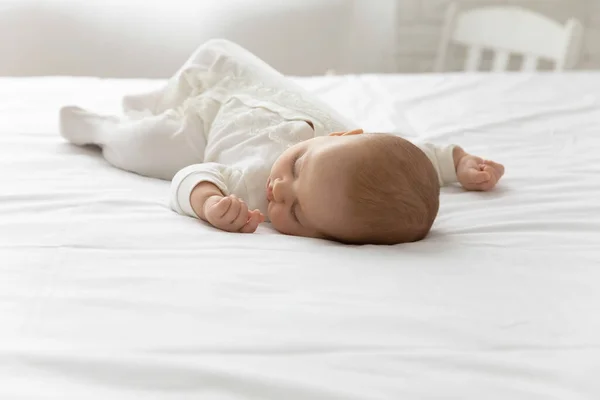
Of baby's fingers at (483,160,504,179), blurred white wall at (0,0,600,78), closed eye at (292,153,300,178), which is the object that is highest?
closed eye at (292,153,300,178)

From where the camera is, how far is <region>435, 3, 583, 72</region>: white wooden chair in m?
2.18

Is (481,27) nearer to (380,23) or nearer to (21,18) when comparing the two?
(380,23)

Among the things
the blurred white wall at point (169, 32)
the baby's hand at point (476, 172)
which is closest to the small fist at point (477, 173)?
the baby's hand at point (476, 172)

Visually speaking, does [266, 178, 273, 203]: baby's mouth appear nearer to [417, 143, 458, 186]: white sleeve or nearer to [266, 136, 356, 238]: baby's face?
[266, 136, 356, 238]: baby's face

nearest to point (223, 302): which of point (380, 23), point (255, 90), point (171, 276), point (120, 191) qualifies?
point (171, 276)

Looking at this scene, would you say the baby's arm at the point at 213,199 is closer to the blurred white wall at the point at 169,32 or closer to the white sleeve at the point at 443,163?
the white sleeve at the point at 443,163

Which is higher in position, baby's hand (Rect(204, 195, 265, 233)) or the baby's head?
the baby's head

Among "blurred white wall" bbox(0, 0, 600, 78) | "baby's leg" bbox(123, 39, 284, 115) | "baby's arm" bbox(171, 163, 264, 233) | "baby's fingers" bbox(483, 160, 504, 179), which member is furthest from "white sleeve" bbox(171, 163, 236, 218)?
"blurred white wall" bbox(0, 0, 600, 78)

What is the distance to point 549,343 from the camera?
0.71 metres

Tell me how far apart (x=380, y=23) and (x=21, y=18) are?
1.13 meters

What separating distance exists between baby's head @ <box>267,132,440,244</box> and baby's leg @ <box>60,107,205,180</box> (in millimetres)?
310

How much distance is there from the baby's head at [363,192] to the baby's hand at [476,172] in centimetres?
21

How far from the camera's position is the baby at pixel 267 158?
95 cm

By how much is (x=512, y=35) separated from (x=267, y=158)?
140cm
